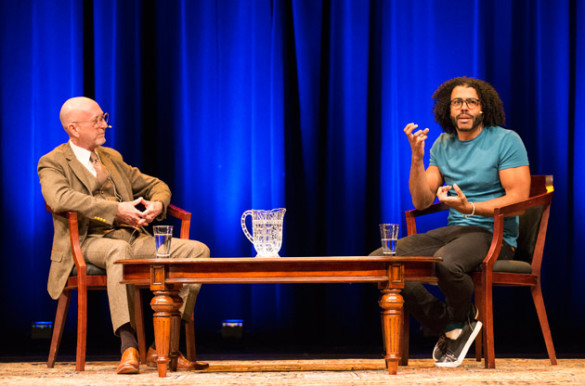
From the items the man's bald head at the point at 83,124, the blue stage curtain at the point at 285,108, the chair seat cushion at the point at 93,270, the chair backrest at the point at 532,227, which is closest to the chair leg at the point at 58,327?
the chair seat cushion at the point at 93,270

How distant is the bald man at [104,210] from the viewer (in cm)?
305

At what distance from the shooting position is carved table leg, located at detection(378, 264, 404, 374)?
2641 mm

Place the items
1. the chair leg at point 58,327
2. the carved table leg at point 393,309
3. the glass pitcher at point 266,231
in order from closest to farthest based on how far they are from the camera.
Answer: the carved table leg at point 393,309 < the glass pitcher at point 266,231 < the chair leg at point 58,327

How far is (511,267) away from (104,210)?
1.68 metres

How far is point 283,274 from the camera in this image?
2.64 metres

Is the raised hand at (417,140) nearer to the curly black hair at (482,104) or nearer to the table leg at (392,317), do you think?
the curly black hair at (482,104)

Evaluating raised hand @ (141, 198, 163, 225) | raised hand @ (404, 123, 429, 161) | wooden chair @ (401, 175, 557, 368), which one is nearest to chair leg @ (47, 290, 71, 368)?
Answer: raised hand @ (141, 198, 163, 225)

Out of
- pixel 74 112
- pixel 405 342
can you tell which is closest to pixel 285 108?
pixel 74 112

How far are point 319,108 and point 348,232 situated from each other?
0.72 m

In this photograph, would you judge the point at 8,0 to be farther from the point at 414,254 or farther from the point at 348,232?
the point at 414,254

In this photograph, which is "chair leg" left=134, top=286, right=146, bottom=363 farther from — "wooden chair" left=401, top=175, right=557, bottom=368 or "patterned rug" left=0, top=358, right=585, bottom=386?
"wooden chair" left=401, top=175, right=557, bottom=368

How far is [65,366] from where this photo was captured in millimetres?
3367

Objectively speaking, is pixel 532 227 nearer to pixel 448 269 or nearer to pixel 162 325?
pixel 448 269

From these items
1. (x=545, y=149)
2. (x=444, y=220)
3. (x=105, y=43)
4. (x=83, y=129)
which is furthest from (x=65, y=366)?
(x=545, y=149)
